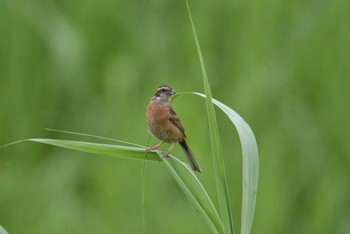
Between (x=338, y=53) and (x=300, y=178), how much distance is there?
79 centimetres

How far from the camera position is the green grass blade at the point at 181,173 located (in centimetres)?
223

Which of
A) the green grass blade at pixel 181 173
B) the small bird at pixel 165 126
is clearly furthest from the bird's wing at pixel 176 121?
the green grass blade at pixel 181 173

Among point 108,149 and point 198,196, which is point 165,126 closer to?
point 108,149

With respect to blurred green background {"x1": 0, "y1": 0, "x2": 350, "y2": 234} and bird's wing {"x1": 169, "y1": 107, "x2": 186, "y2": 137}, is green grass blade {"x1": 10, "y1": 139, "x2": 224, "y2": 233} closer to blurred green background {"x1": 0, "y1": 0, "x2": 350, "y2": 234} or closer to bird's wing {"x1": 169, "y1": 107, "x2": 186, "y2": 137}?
bird's wing {"x1": 169, "y1": 107, "x2": 186, "y2": 137}

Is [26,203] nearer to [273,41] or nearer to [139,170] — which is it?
[139,170]

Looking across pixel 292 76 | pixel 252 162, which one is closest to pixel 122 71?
pixel 292 76

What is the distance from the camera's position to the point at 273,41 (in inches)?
206

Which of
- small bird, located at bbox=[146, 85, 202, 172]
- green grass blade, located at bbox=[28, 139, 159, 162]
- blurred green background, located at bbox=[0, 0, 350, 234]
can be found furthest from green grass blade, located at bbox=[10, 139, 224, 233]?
blurred green background, located at bbox=[0, 0, 350, 234]

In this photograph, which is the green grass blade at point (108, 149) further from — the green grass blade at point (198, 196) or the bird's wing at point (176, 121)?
the bird's wing at point (176, 121)

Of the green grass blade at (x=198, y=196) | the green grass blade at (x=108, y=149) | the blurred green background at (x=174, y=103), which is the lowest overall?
the blurred green background at (x=174, y=103)

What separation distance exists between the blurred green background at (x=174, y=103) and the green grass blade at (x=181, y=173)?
1.75 metres

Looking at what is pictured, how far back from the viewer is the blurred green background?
4.33 metres

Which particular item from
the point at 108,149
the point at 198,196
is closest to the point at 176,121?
the point at 108,149

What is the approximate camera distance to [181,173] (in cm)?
233
